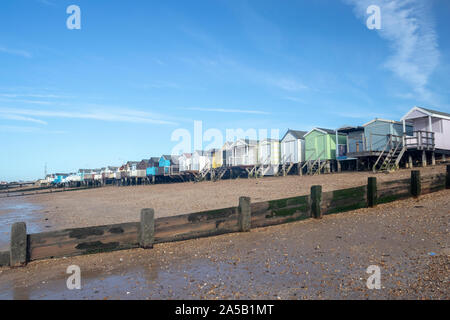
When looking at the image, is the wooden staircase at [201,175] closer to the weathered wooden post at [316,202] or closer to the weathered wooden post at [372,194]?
the weathered wooden post at [372,194]

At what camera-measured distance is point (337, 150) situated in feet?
104

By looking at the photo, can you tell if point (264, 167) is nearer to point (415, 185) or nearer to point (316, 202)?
point (415, 185)

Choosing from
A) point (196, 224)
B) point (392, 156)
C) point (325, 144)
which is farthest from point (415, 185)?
point (325, 144)

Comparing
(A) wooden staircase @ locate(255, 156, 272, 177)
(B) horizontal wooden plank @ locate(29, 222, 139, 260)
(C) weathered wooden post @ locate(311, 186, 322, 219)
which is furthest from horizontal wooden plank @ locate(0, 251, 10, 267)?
(A) wooden staircase @ locate(255, 156, 272, 177)

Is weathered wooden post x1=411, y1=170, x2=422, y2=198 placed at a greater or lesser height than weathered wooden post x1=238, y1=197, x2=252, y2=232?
greater

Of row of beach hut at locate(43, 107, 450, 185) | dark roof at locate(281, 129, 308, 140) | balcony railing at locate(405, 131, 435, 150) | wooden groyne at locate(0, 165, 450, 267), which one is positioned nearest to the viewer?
wooden groyne at locate(0, 165, 450, 267)

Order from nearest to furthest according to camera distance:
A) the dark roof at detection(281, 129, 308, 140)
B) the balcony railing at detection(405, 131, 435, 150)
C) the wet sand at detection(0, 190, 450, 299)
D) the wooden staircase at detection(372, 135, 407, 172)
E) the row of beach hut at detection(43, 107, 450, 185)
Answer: the wet sand at detection(0, 190, 450, 299) → the wooden staircase at detection(372, 135, 407, 172) → the balcony railing at detection(405, 131, 435, 150) → the row of beach hut at detection(43, 107, 450, 185) → the dark roof at detection(281, 129, 308, 140)

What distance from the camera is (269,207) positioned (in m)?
9.56

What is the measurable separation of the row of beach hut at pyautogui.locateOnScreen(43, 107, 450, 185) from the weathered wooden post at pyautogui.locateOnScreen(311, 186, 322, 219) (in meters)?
15.0

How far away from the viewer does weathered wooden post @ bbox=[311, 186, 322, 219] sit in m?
9.98

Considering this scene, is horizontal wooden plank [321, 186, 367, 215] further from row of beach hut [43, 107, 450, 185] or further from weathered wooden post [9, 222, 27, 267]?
row of beach hut [43, 107, 450, 185]

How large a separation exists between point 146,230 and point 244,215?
9.58 ft
